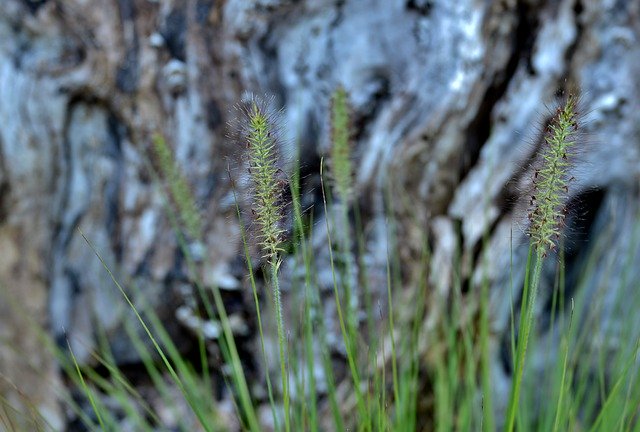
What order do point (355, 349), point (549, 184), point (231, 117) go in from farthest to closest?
point (231, 117) < point (355, 349) < point (549, 184)

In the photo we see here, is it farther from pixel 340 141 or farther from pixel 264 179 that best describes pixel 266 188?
pixel 340 141

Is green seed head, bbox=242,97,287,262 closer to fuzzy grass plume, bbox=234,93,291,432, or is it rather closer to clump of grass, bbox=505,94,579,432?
fuzzy grass plume, bbox=234,93,291,432

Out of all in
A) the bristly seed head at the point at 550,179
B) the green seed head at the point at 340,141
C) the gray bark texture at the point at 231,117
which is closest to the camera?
the bristly seed head at the point at 550,179

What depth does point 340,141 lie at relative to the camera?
906mm

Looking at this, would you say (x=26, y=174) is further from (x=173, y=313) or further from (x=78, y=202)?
(x=173, y=313)

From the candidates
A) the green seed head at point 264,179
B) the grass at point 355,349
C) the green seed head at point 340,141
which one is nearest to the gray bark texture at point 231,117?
the grass at point 355,349

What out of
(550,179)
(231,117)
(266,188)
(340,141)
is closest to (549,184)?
(550,179)

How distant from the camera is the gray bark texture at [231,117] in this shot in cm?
126

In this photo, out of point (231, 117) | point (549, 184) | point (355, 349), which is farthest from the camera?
point (231, 117)

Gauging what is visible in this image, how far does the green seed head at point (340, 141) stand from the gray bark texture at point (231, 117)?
0.31 m

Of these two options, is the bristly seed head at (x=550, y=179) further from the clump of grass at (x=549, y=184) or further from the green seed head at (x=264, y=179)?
the green seed head at (x=264, y=179)

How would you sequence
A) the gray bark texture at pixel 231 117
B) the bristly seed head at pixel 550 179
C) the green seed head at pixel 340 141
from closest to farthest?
the bristly seed head at pixel 550 179
the green seed head at pixel 340 141
the gray bark texture at pixel 231 117

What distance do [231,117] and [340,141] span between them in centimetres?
41

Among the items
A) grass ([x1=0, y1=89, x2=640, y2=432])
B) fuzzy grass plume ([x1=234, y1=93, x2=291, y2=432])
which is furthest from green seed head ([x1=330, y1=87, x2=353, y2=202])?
fuzzy grass plume ([x1=234, y1=93, x2=291, y2=432])
